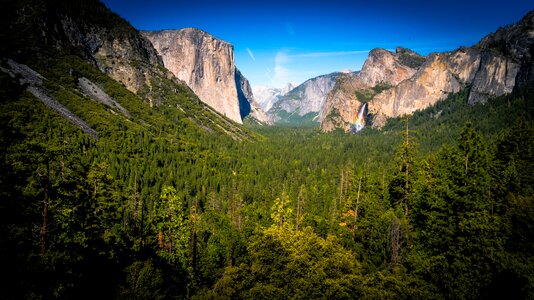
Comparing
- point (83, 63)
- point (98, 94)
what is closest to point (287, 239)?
point (98, 94)

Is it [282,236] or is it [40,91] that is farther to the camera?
[40,91]

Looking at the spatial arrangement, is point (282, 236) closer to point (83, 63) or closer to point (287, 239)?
point (287, 239)

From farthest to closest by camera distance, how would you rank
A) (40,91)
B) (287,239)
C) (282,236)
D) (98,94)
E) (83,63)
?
(83,63)
(98,94)
(40,91)
(282,236)
(287,239)

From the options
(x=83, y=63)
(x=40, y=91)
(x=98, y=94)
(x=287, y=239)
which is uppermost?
(x=83, y=63)

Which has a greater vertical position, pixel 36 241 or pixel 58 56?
pixel 58 56

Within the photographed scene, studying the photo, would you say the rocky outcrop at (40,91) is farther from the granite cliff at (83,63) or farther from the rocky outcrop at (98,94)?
the rocky outcrop at (98,94)

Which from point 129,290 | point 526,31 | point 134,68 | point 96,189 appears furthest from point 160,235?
point 526,31

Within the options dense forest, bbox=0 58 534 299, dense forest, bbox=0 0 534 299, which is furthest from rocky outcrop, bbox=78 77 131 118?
dense forest, bbox=0 58 534 299

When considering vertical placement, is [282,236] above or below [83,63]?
below

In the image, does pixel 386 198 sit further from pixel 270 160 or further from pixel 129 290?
pixel 270 160

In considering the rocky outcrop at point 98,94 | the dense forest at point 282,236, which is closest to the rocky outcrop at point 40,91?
the rocky outcrop at point 98,94

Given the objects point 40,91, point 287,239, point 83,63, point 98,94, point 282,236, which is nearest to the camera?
point 287,239
